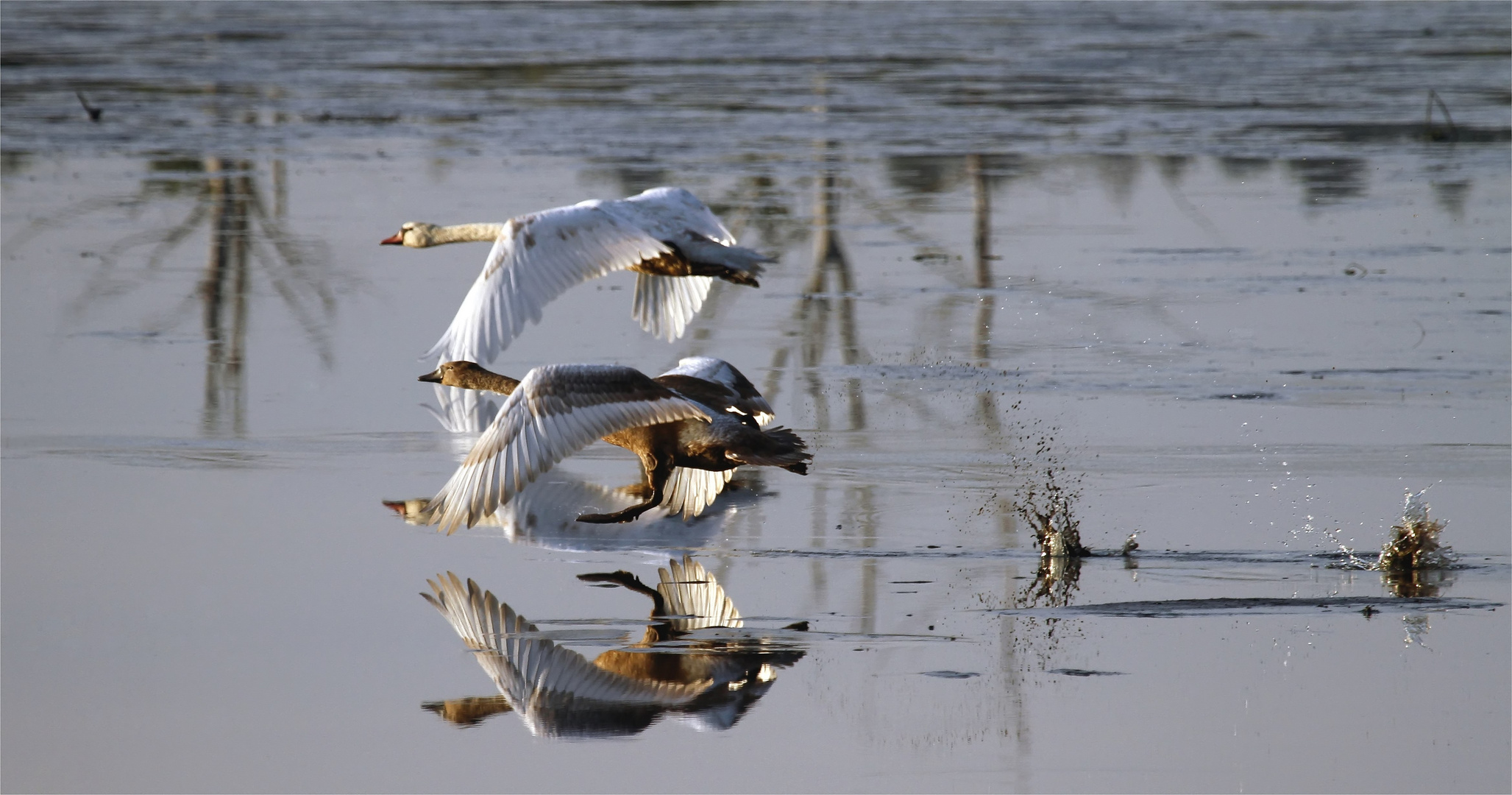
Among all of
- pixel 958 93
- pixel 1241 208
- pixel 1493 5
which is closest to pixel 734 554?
pixel 1241 208

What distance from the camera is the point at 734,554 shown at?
21.4 feet

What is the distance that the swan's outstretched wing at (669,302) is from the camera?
31.6ft

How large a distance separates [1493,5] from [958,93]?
59.6 feet

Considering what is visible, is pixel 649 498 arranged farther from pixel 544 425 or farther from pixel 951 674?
pixel 951 674

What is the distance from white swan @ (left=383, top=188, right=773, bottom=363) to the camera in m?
8.30

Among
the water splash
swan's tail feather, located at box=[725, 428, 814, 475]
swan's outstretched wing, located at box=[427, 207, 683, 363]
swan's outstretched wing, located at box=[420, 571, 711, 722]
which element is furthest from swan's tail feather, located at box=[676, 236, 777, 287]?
the water splash

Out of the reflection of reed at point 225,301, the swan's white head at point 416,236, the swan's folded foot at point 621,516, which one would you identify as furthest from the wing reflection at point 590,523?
the swan's white head at point 416,236

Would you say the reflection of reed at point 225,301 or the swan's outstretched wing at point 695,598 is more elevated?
the reflection of reed at point 225,301

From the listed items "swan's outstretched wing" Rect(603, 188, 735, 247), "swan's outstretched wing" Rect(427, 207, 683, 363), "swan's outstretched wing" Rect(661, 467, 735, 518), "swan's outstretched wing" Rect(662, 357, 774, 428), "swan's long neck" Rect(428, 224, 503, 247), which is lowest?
"swan's outstretched wing" Rect(661, 467, 735, 518)

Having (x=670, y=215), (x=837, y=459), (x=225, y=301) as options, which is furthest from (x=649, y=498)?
(x=225, y=301)

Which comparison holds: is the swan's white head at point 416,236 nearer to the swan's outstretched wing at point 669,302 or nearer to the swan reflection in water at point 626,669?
the swan's outstretched wing at point 669,302

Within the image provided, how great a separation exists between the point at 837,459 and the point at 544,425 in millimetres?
1681

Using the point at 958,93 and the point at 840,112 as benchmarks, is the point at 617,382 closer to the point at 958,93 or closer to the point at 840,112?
the point at 840,112

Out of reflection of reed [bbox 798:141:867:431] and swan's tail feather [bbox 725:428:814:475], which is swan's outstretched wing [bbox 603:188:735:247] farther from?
swan's tail feather [bbox 725:428:814:475]
